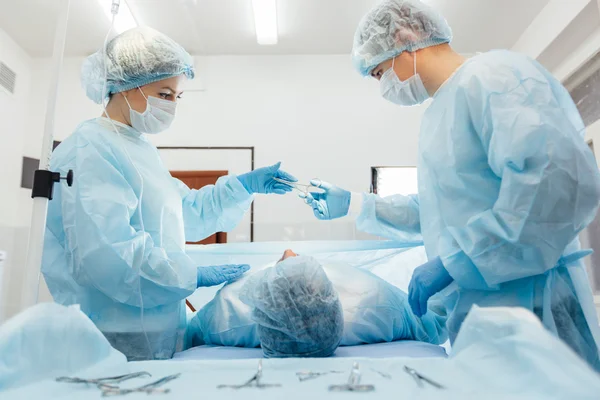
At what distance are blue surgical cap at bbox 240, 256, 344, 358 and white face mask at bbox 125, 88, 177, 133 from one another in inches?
26.5

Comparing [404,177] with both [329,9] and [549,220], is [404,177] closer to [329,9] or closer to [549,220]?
[329,9]

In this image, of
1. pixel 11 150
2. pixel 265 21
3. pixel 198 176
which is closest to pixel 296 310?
pixel 265 21

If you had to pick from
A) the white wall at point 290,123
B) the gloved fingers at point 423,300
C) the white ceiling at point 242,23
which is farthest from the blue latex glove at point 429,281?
the white ceiling at point 242,23

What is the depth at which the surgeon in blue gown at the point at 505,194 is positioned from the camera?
1056 mm

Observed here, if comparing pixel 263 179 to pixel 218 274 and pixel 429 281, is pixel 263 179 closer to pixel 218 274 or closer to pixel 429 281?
pixel 218 274

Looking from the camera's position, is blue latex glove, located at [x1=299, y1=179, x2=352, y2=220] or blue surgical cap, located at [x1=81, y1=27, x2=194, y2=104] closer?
blue surgical cap, located at [x1=81, y1=27, x2=194, y2=104]

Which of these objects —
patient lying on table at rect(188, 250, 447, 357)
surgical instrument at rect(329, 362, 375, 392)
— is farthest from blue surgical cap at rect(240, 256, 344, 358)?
surgical instrument at rect(329, 362, 375, 392)

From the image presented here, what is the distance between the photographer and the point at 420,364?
2.89 feet

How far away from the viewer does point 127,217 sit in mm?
1323

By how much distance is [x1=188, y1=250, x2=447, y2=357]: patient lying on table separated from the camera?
1288 mm

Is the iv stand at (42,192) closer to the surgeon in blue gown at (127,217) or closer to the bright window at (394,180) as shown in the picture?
the surgeon in blue gown at (127,217)

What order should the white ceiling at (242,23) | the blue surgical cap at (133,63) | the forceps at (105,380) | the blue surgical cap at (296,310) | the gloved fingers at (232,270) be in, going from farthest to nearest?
1. the white ceiling at (242,23)
2. the gloved fingers at (232,270)
3. the blue surgical cap at (133,63)
4. the blue surgical cap at (296,310)
5. the forceps at (105,380)

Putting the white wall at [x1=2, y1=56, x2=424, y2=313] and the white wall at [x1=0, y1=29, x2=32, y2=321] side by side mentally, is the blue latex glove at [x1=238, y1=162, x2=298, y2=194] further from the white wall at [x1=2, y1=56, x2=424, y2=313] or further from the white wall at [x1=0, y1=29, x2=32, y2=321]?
the white wall at [x1=0, y1=29, x2=32, y2=321]

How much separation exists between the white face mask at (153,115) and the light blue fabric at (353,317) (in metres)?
0.61
